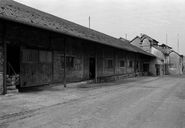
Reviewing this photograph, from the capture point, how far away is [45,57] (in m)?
13.2

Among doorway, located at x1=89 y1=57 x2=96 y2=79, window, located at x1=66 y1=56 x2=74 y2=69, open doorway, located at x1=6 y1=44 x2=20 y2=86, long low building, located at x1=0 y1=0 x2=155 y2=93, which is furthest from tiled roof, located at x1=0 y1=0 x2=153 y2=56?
doorway, located at x1=89 y1=57 x2=96 y2=79

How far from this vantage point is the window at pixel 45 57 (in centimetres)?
1289

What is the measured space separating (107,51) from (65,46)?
8442 mm

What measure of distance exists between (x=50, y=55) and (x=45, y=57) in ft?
→ 1.61

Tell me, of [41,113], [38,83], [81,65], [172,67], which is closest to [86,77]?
[81,65]

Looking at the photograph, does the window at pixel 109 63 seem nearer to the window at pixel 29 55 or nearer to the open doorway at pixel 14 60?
the window at pixel 29 55

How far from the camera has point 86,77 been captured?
18109 millimetres

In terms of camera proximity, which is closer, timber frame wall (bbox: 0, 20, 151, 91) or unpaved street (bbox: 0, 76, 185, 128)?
unpaved street (bbox: 0, 76, 185, 128)

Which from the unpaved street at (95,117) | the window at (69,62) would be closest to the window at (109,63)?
the window at (69,62)

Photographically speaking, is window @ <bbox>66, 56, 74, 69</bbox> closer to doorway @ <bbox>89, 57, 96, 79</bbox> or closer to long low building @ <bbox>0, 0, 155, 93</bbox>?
long low building @ <bbox>0, 0, 155, 93</bbox>

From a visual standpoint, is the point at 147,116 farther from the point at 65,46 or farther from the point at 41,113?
the point at 65,46

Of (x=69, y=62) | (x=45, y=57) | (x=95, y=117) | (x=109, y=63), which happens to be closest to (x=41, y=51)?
(x=45, y=57)

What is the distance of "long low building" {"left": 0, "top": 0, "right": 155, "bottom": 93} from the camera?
10405mm

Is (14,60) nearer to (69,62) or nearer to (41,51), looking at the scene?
(41,51)
